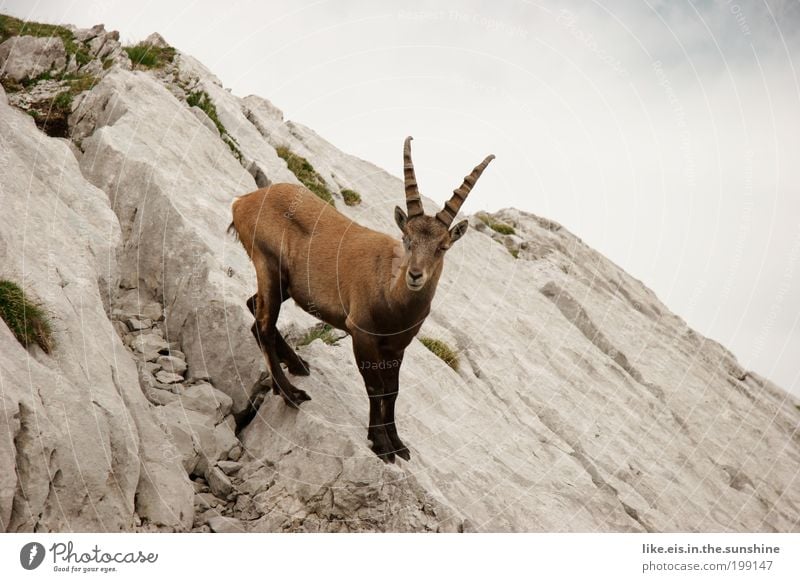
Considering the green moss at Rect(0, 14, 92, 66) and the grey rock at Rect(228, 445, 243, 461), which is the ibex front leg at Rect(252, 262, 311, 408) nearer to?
the grey rock at Rect(228, 445, 243, 461)

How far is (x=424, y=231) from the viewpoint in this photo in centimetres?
1151

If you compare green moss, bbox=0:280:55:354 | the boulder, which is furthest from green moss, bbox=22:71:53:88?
green moss, bbox=0:280:55:354

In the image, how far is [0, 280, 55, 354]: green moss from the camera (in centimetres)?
1030

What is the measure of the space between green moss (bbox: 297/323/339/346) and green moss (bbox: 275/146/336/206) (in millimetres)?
6850

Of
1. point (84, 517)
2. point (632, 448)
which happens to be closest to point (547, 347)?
point (632, 448)

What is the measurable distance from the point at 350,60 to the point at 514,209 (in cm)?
1795

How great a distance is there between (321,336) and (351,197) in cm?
912

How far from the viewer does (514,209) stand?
3494cm

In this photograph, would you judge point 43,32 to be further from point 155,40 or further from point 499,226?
point 499,226

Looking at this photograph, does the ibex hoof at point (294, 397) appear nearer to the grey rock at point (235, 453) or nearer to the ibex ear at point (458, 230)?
the grey rock at point (235, 453)

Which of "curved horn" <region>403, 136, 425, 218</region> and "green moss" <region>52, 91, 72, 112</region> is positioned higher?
"curved horn" <region>403, 136, 425, 218</region>

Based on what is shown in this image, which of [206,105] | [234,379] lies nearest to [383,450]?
[234,379]

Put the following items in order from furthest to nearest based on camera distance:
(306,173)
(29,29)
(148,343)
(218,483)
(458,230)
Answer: (306,173), (29,29), (148,343), (458,230), (218,483)
